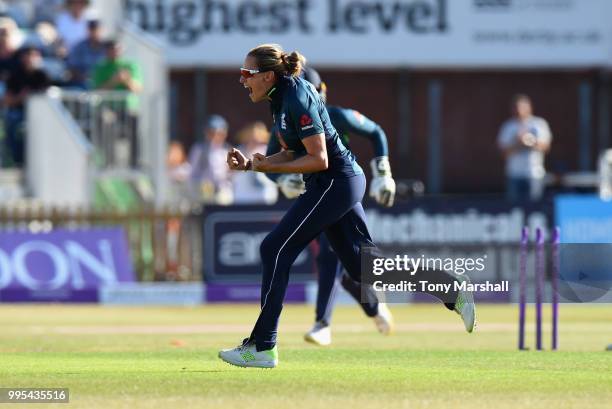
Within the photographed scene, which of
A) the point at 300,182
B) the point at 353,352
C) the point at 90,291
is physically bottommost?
the point at 90,291

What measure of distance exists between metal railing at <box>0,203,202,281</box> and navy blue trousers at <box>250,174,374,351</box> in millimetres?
12009

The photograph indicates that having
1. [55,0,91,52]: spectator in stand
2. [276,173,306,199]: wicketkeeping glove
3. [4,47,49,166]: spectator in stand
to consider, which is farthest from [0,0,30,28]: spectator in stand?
[276,173,306,199]: wicketkeeping glove

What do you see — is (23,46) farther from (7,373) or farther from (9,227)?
(7,373)

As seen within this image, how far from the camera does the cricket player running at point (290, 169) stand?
384 inches

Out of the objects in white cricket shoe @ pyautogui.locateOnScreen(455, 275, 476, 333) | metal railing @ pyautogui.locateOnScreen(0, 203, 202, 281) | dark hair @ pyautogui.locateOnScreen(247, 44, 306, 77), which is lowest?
metal railing @ pyautogui.locateOnScreen(0, 203, 202, 281)

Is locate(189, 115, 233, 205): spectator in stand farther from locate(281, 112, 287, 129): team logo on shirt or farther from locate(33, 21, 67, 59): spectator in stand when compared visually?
locate(281, 112, 287, 129): team logo on shirt

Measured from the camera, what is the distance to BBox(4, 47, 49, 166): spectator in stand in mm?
22766

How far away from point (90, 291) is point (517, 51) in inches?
397

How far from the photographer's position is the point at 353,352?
39.0 ft

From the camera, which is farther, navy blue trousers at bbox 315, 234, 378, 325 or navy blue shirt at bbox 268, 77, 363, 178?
navy blue trousers at bbox 315, 234, 378, 325

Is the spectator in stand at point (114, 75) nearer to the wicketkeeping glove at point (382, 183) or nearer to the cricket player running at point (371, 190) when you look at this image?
the cricket player running at point (371, 190)

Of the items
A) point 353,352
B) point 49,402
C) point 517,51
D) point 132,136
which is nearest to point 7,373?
point 49,402

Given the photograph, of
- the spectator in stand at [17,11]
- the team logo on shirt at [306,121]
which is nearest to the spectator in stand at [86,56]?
the spectator in stand at [17,11]

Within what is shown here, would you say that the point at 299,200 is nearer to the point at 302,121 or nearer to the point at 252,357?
the point at 302,121
